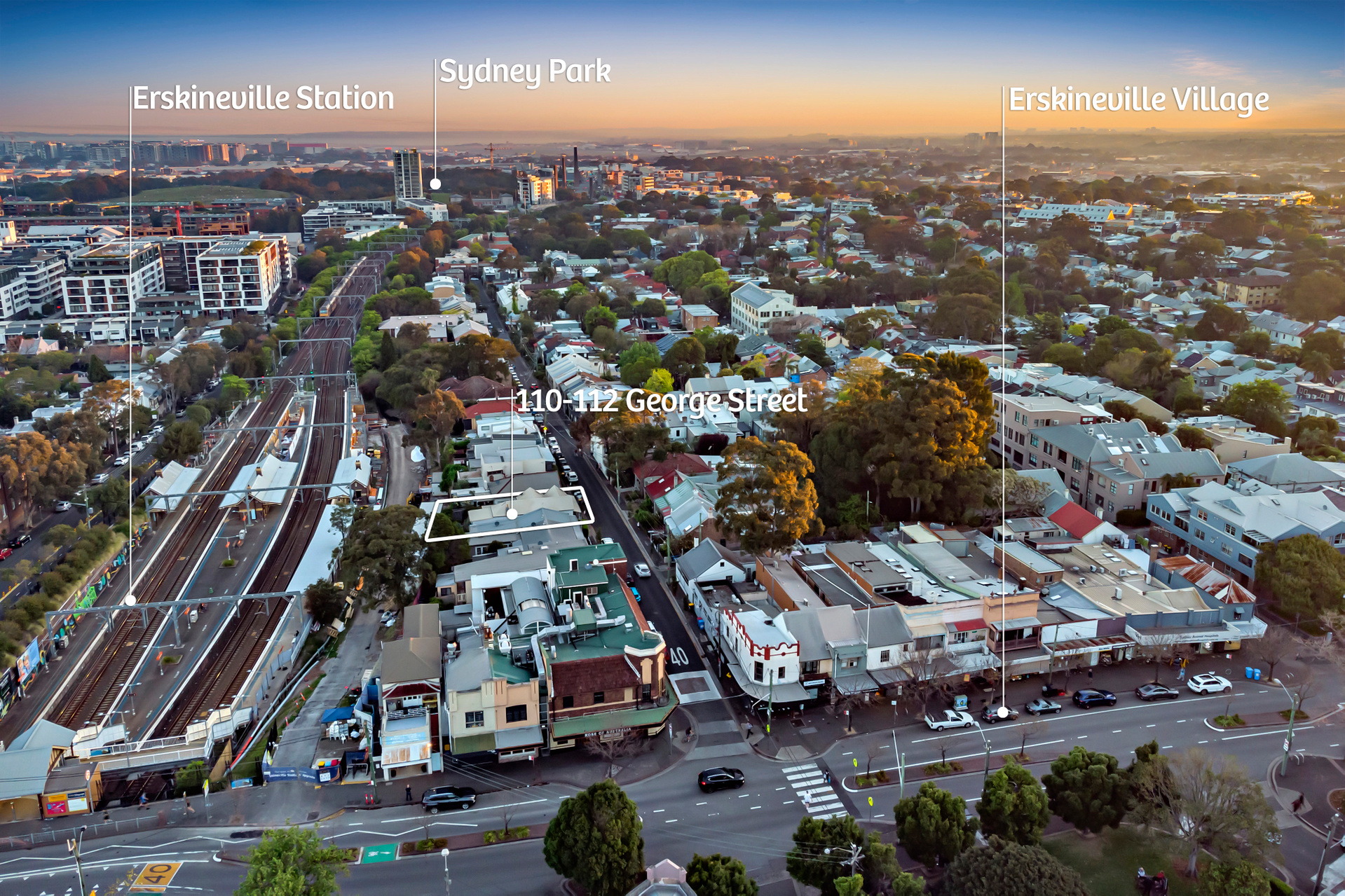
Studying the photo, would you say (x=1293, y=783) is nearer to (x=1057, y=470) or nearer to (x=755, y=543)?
(x=755, y=543)

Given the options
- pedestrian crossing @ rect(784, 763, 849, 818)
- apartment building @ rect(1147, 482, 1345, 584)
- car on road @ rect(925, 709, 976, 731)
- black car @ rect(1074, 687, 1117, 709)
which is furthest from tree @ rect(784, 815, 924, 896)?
apartment building @ rect(1147, 482, 1345, 584)

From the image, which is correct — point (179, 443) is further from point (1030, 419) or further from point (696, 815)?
point (1030, 419)

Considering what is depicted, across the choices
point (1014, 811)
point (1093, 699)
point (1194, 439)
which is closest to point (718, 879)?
point (1014, 811)

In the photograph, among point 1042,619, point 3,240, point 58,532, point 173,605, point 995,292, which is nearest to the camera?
point 1042,619

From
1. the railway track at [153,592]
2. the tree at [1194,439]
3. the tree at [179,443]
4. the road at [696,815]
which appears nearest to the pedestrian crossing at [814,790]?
the road at [696,815]

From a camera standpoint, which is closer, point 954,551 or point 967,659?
point 967,659

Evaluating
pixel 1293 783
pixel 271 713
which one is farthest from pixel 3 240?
pixel 1293 783

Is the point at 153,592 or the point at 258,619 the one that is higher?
the point at 153,592
